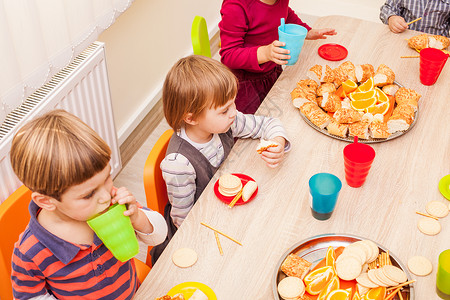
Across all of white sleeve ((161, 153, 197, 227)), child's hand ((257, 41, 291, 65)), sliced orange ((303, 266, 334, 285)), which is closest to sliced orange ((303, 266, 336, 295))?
sliced orange ((303, 266, 334, 285))

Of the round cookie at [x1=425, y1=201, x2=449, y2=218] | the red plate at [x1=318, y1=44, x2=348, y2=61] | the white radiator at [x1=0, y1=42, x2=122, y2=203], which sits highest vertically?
the round cookie at [x1=425, y1=201, x2=449, y2=218]

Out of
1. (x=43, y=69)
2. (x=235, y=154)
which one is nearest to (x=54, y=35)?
(x=43, y=69)

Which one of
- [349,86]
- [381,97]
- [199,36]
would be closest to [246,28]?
[199,36]

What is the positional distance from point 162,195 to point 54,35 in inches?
28.6

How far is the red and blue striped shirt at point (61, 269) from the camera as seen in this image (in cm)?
117

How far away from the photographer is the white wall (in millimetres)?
2520

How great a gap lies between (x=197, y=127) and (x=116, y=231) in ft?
1.85

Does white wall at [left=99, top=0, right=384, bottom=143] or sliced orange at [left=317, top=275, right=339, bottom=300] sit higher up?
sliced orange at [left=317, top=275, right=339, bottom=300]

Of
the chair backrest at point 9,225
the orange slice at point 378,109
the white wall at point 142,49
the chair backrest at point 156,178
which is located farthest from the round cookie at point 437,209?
the white wall at point 142,49

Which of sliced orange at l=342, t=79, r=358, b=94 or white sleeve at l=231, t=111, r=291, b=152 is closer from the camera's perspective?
white sleeve at l=231, t=111, r=291, b=152

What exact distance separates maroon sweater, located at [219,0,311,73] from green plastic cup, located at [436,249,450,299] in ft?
3.46

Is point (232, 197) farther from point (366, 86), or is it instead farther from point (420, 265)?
point (366, 86)

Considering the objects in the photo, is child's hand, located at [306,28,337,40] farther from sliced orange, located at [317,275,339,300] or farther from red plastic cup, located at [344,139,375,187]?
sliced orange, located at [317,275,339,300]

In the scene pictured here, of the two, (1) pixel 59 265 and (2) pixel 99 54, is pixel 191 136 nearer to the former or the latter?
(1) pixel 59 265
